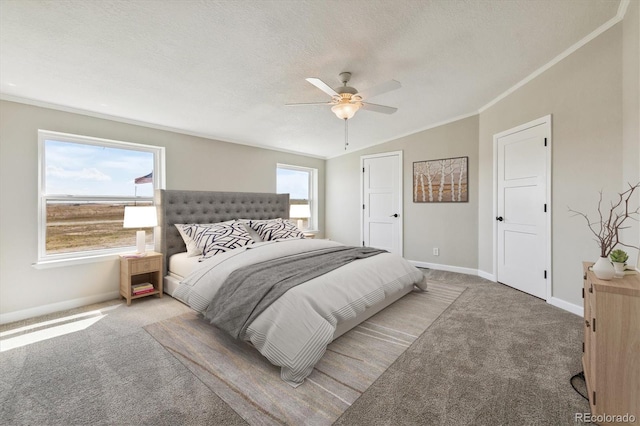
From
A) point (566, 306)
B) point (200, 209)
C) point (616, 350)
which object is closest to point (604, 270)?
point (616, 350)

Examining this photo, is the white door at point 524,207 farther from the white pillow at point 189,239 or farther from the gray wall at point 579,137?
the white pillow at point 189,239

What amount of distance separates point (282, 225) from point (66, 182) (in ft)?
8.50

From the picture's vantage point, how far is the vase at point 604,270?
1492 mm

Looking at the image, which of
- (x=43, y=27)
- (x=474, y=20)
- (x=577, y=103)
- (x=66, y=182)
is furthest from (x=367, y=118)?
(x=66, y=182)

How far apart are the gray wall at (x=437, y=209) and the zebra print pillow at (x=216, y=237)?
9.62 feet

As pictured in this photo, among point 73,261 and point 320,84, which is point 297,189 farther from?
point 73,261

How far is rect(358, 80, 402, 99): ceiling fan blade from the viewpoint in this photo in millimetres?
2334

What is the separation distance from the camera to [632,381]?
1.35 meters

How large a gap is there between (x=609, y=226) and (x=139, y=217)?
14.6ft

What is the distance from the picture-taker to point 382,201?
17.9 ft

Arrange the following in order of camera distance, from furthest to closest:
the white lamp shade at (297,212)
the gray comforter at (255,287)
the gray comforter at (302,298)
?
the white lamp shade at (297,212)
the gray comforter at (255,287)
the gray comforter at (302,298)

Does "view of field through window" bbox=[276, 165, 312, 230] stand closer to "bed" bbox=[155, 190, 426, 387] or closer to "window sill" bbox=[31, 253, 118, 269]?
"bed" bbox=[155, 190, 426, 387]

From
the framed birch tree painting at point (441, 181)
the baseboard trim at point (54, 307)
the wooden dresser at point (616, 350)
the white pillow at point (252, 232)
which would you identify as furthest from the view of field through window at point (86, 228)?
the wooden dresser at point (616, 350)

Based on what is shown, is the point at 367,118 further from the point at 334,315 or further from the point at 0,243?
the point at 0,243
